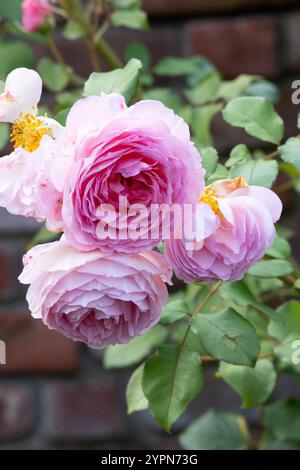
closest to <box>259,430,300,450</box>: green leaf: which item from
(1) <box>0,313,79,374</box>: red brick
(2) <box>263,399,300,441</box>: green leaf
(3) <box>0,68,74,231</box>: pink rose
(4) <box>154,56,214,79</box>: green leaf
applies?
(2) <box>263,399,300,441</box>: green leaf

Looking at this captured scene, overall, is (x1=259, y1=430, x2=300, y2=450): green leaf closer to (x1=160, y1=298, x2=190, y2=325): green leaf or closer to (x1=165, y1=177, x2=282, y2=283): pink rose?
(x1=160, y1=298, x2=190, y2=325): green leaf

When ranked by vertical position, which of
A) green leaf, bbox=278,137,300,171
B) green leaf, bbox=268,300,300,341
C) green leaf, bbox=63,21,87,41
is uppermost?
green leaf, bbox=278,137,300,171

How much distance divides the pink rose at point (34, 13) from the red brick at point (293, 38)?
0.92ft

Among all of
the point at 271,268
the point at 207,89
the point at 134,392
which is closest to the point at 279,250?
the point at 271,268

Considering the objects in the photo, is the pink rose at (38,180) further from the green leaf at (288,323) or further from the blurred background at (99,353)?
the blurred background at (99,353)

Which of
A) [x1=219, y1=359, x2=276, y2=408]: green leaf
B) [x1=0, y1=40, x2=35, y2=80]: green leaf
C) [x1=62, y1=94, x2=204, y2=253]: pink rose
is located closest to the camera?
[x1=62, y1=94, x2=204, y2=253]: pink rose

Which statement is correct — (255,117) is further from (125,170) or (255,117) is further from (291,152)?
(125,170)

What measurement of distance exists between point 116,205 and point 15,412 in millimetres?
555

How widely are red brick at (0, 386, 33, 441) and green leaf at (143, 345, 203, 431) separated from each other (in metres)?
0.44

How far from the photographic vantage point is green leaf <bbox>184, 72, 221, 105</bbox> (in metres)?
0.65

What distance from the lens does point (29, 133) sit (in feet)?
1.09
